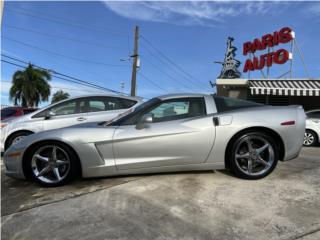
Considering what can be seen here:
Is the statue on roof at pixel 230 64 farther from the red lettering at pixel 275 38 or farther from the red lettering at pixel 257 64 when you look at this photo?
the red lettering at pixel 275 38

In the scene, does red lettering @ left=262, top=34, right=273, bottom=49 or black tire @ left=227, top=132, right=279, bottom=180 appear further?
red lettering @ left=262, top=34, right=273, bottom=49

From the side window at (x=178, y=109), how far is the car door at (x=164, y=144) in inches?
6.8

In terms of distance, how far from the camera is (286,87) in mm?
14906

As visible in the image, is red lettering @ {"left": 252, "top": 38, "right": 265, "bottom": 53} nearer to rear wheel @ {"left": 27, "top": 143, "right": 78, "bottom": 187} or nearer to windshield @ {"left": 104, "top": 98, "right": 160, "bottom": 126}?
windshield @ {"left": 104, "top": 98, "right": 160, "bottom": 126}

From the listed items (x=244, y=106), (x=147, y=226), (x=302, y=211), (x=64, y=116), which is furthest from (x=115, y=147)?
(x=64, y=116)

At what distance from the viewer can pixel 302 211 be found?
3307 mm

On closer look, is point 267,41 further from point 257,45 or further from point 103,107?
point 103,107

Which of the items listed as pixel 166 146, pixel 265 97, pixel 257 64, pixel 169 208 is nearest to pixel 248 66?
pixel 257 64

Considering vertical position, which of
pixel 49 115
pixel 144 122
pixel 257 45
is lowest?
pixel 144 122

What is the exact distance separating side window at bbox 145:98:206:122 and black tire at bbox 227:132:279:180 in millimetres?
620

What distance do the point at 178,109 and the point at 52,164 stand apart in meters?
1.85

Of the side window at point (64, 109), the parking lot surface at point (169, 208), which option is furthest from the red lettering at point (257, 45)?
the parking lot surface at point (169, 208)

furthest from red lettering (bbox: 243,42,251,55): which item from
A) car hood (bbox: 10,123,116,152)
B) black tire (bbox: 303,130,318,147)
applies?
car hood (bbox: 10,123,116,152)

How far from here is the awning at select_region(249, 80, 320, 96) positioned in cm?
1427
